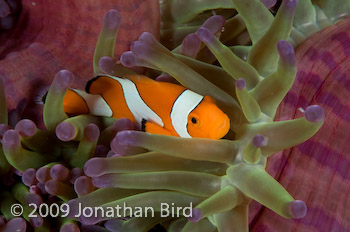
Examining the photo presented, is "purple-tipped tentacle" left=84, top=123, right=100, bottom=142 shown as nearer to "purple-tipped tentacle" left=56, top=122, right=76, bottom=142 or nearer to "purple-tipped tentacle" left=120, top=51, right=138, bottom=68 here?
"purple-tipped tentacle" left=56, top=122, right=76, bottom=142

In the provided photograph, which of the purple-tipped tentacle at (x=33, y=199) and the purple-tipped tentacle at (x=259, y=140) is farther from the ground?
the purple-tipped tentacle at (x=259, y=140)

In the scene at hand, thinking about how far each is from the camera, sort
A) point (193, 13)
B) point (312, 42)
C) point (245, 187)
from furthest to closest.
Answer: point (193, 13) → point (312, 42) → point (245, 187)

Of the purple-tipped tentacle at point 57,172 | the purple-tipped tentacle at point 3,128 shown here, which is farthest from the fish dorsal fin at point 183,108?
the purple-tipped tentacle at point 3,128

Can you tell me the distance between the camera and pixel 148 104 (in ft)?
3.43

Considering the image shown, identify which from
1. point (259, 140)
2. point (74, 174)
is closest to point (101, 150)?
point (74, 174)

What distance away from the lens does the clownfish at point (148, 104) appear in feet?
3.07

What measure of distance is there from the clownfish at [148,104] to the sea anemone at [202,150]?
0.12 ft

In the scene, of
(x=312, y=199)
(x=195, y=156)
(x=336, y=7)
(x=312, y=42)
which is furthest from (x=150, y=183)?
(x=336, y=7)

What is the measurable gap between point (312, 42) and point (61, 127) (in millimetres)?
655

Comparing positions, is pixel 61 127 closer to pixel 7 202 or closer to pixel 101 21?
pixel 7 202

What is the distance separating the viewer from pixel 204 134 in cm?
93

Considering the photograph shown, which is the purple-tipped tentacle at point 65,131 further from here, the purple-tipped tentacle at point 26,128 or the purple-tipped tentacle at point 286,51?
the purple-tipped tentacle at point 286,51

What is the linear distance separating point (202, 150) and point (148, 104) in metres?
0.24

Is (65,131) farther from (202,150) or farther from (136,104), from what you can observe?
(202,150)
